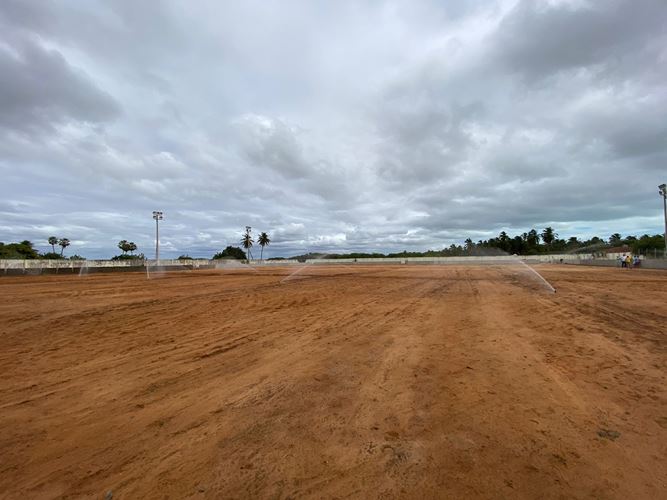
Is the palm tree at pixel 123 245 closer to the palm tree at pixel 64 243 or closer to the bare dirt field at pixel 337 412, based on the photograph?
the palm tree at pixel 64 243

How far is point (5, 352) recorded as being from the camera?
724 cm

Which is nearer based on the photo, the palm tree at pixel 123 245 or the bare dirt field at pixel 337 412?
the bare dirt field at pixel 337 412

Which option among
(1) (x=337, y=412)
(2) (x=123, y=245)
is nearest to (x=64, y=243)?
(2) (x=123, y=245)

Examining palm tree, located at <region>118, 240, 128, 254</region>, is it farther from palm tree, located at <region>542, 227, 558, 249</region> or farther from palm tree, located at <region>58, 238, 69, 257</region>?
palm tree, located at <region>542, 227, 558, 249</region>

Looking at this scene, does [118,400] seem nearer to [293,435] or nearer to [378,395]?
[293,435]

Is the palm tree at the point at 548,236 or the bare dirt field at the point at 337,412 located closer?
the bare dirt field at the point at 337,412

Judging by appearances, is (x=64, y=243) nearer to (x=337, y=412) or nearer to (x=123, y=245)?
(x=123, y=245)

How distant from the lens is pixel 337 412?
428 centimetres

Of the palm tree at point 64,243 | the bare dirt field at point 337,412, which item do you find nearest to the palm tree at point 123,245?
the palm tree at point 64,243

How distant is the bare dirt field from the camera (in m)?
3.02

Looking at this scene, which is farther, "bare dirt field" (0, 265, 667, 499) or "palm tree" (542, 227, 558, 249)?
"palm tree" (542, 227, 558, 249)

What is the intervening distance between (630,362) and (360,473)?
→ 19.3 ft

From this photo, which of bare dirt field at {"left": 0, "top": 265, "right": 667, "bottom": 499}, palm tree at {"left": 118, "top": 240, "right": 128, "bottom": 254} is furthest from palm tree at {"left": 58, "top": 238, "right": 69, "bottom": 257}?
bare dirt field at {"left": 0, "top": 265, "right": 667, "bottom": 499}

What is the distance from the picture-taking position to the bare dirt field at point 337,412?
3.02 metres
